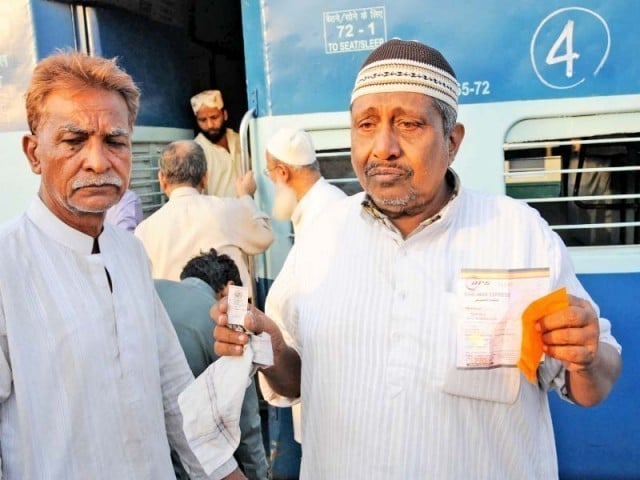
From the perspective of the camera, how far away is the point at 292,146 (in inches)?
117

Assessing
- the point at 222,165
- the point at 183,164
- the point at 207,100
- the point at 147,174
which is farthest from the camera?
the point at 222,165

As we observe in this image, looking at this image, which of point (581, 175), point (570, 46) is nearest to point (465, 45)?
point (570, 46)

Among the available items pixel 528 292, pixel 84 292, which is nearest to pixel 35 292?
pixel 84 292

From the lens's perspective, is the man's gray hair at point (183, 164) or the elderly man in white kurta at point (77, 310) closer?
the elderly man in white kurta at point (77, 310)

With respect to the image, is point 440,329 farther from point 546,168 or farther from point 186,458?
point 546,168

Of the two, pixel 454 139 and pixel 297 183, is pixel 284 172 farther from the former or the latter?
pixel 454 139

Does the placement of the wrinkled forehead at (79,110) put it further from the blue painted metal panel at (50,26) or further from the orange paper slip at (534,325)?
the blue painted metal panel at (50,26)

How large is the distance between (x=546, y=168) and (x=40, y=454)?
2362 millimetres

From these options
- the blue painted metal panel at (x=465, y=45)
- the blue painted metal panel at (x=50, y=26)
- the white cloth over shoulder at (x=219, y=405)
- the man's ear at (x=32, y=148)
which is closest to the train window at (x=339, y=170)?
the blue painted metal panel at (x=465, y=45)

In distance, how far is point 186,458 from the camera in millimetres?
1863

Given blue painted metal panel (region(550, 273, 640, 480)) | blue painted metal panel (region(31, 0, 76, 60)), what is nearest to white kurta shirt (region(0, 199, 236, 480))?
blue painted metal panel (region(31, 0, 76, 60))

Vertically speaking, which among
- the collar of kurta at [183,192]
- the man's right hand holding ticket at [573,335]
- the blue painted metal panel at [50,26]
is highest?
the blue painted metal panel at [50,26]

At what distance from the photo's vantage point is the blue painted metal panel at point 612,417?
281cm

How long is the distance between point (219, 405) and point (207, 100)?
11.2 ft
